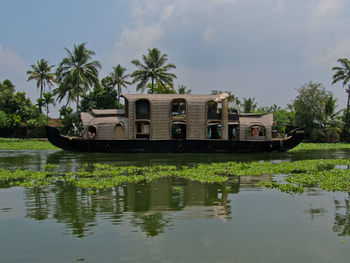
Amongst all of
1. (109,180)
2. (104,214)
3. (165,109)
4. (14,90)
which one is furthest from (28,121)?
(104,214)

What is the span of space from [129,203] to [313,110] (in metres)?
33.0

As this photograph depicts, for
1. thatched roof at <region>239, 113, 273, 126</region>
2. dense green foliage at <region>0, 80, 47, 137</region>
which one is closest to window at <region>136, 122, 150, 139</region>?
thatched roof at <region>239, 113, 273, 126</region>

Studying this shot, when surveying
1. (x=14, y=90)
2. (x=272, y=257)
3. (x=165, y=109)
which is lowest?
(x=272, y=257)

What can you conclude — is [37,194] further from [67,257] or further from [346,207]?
[346,207]

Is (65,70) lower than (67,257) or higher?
higher

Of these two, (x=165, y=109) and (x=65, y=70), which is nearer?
(x=165, y=109)

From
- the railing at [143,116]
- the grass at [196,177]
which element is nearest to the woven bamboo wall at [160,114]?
the railing at [143,116]

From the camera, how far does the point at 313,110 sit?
3550cm

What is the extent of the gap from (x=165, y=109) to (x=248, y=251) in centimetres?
1592

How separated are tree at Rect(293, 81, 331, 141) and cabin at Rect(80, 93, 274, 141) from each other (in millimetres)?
17342

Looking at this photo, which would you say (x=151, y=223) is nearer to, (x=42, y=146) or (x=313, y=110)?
(x=42, y=146)

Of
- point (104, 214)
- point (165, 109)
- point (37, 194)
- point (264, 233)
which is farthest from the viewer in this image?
point (165, 109)

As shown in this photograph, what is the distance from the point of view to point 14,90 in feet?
137

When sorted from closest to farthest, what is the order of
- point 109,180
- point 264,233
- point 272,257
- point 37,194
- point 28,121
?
1. point 272,257
2. point 264,233
3. point 37,194
4. point 109,180
5. point 28,121
